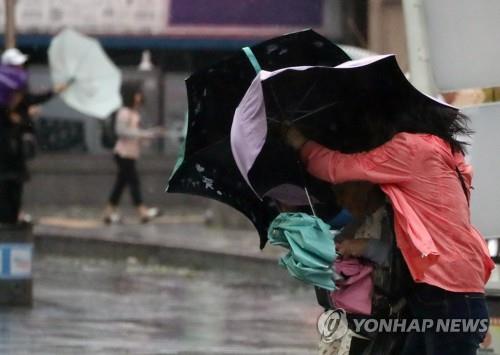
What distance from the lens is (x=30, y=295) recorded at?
1150 cm

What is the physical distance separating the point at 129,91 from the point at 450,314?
16.0 m

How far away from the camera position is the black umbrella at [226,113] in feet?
17.2

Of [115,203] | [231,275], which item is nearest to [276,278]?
[231,275]

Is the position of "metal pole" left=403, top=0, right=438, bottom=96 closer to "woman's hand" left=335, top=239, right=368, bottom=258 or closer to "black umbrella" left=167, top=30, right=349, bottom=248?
"black umbrella" left=167, top=30, right=349, bottom=248

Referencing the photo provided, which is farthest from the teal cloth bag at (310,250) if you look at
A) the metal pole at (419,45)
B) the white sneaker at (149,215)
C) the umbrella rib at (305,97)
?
the white sneaker at (149,215)

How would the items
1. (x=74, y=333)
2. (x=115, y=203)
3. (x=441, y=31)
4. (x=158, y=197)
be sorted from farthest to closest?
1. (x=158, y=197)
2. (x=115, y=203)
3. (x=74, y=333)
4. (x=441, y=31)

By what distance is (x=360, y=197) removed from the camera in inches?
200

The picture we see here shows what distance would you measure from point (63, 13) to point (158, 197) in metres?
3.36

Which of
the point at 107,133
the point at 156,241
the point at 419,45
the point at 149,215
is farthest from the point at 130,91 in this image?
the point at 419,45

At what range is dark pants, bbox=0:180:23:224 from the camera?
1161 centimetres

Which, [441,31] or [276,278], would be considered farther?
[276,278]

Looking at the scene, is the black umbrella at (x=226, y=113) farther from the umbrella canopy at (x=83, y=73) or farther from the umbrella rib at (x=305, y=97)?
the umbrella canopy at (x=83, y=73)

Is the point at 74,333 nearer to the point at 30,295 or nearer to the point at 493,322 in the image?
the point at 30,295

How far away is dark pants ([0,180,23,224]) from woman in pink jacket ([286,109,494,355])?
22.8 ft
